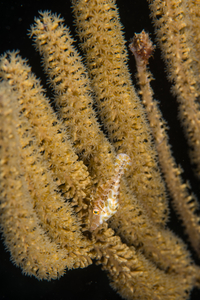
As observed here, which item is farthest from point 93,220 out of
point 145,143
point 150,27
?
point 150,27

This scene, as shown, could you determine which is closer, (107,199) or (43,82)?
(107,199)

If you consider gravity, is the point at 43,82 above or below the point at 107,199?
above

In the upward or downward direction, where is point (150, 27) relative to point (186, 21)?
upward

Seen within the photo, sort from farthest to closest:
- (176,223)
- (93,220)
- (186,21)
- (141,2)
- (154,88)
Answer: (176,223)
(154,88)
(141,2)
(186,21)
(93,220)

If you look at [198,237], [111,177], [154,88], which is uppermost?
[154,88]

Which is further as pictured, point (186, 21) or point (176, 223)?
point (176, 223)

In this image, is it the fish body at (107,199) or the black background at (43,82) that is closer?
the fish body at (107,199)

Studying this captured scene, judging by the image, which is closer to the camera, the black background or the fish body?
the fish body

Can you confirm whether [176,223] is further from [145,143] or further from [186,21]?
[186,21]
